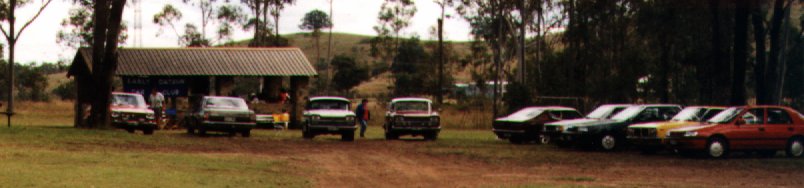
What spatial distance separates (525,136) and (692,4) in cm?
1064

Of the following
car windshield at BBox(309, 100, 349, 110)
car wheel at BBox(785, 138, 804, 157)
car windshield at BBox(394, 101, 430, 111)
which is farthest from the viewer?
car windshield at BBox(394, 101, 430, 111)

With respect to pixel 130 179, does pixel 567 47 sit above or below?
above

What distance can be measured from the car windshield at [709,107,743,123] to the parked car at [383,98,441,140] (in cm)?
1134

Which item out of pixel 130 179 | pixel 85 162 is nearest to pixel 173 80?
pixel 85 162

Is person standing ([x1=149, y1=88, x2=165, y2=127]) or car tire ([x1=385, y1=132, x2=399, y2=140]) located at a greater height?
person standing ([x1=149, y1=88, x2=165, y2=127])

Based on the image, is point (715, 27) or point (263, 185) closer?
point (263, 185)

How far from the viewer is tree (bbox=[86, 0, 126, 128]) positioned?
3766 centimetres

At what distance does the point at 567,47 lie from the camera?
2894 inches

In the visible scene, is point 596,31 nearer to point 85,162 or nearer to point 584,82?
point 584,82

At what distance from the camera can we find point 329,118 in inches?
1426

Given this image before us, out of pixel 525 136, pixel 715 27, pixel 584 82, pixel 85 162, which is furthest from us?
pixel 584 82

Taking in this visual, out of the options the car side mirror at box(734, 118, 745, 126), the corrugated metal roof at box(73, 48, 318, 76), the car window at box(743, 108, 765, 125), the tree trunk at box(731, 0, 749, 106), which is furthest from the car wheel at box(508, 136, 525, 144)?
the corrugated metal roof at box(73, 48, 318, 76)

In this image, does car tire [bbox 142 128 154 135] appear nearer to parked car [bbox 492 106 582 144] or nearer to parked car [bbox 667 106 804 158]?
parked car [bbox 492 106 582 144]

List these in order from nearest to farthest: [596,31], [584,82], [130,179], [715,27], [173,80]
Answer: [130,179], [715,27], [173,80], [584,82], [596,31]
